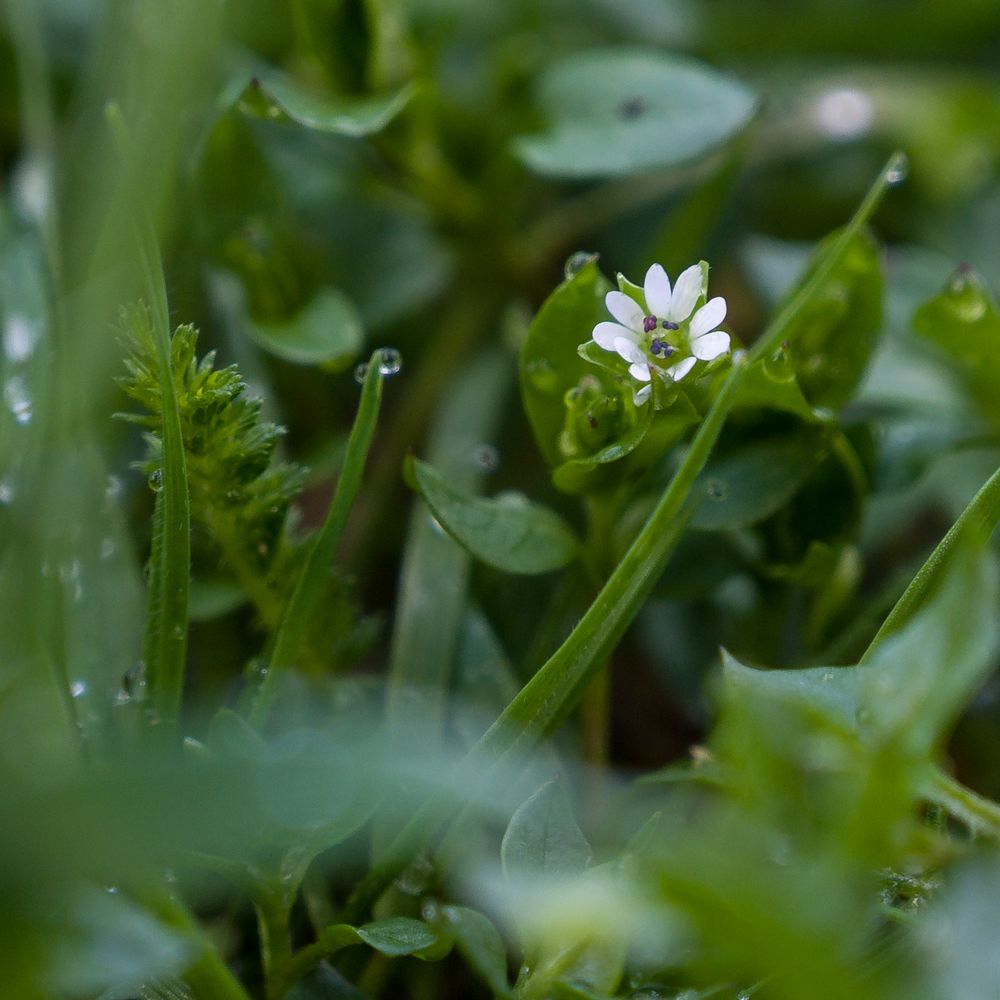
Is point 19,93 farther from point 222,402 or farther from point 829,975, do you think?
point 829,975

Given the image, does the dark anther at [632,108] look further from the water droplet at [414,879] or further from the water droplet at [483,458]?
the water droplet at [414,879]

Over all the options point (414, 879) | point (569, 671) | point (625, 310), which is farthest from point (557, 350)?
point (414, 879)

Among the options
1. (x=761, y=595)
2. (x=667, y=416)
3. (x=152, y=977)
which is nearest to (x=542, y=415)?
(x=667, y=416)

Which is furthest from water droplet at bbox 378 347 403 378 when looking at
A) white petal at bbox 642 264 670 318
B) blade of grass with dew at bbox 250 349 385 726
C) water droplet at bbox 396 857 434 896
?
water droplet at bbox 396 857 434 896

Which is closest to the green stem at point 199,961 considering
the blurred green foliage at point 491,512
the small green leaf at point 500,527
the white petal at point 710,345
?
the blurred green foliage at point 491,512

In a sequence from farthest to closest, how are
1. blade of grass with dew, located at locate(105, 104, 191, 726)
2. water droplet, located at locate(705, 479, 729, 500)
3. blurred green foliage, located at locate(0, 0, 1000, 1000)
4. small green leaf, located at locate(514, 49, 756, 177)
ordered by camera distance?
1. small green leaf, located at locate(514, 49, 756, 177)
2. water droplet, located at locate(705, 479, 729, 500)
3. blade of grass with dew, located at locate(105, 104, 191, 726)
4. blurred green foliage, located at locate(0, 0, 1000, 1000)

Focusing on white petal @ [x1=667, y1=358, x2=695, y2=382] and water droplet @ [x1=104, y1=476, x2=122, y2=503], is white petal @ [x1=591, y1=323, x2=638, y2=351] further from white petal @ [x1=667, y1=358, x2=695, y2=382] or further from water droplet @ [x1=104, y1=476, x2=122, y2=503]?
water droplet @ [x1=104, y1=476, x2=122, y2=503]
